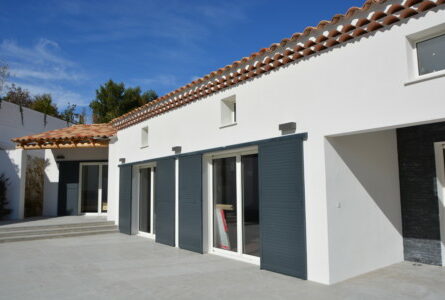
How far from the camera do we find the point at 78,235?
41.2 ft

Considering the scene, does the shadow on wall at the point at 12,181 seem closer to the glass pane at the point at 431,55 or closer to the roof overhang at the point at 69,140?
the roof overhang at the point at 69,140

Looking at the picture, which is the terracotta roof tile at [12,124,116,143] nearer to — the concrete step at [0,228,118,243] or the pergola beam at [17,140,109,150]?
the pergola beam at [17,140,109,150]

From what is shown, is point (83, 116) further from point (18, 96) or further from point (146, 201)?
point (146, 201)

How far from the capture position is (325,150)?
5871 millimetres

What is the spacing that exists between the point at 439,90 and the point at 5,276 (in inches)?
313

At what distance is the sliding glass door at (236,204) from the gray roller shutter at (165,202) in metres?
1.71

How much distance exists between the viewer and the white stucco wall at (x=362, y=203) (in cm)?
591

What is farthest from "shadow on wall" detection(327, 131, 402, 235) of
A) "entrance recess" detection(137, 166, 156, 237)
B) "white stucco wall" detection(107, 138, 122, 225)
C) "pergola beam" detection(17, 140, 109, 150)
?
"pergola beam" detection(17, 140, 109, 150)

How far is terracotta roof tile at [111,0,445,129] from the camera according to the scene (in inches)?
196

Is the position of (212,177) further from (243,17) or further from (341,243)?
(243,17)

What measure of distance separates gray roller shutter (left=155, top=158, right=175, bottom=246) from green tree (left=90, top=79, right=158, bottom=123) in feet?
76.7

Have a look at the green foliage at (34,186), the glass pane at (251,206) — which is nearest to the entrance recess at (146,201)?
the glass pane at (251,206)

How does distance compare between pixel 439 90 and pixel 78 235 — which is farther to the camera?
pixel 78 235

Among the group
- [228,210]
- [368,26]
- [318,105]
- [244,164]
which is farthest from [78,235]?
[368,26]
